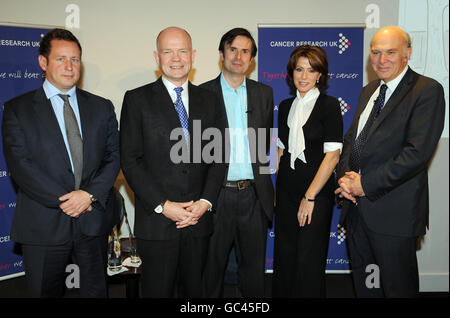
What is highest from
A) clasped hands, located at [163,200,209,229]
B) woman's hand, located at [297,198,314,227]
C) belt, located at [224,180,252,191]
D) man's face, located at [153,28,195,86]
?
man's face, located at [153,28,195,86]

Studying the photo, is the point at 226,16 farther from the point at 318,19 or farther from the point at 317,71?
the point at 317,71

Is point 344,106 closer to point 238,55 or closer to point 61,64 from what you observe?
point 238,55

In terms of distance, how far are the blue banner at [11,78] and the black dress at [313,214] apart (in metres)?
2.71

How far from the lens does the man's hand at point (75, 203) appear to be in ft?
8.46

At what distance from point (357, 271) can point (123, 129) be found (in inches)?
79.1

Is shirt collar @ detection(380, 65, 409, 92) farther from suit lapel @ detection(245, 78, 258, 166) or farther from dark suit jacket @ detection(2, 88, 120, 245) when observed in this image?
dark suit jacket @ detection(2, 88, 120, 245)

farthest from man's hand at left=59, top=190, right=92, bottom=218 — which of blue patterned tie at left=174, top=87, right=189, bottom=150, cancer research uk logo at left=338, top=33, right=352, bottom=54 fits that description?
cancer research uk logo at left=338, top=33, right=352, bottom=54

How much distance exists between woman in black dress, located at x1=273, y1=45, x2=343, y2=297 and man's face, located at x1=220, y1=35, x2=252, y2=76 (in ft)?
1.18

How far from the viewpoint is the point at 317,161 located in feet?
10.5

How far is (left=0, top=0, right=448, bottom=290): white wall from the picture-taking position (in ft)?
15.1

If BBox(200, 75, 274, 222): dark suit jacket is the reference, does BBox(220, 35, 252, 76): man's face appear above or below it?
above

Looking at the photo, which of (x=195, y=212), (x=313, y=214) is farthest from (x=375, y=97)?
(x=195, y=212)
